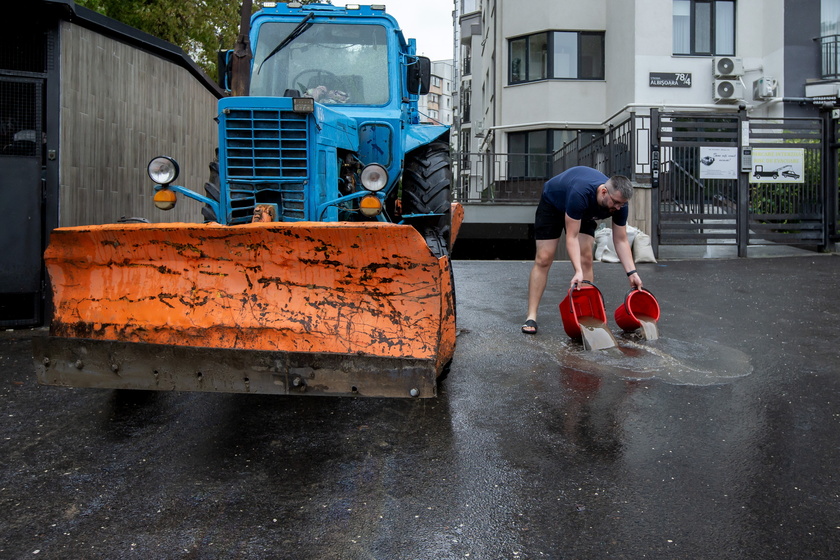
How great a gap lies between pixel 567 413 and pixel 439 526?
5.64 feet

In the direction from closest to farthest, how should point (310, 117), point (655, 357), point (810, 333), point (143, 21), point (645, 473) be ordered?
point (645, 473)
point (310, 117)
point (655, 357)
point (810, 333)
point (143, 21)

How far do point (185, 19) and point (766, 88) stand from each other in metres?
15.3

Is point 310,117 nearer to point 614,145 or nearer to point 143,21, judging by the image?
point 614,145

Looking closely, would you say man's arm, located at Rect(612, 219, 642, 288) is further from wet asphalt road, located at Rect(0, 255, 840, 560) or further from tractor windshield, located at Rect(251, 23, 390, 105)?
tractor windshield, located at Rect(251, 23, 390, 105)

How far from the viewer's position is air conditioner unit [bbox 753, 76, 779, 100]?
67.1 feet

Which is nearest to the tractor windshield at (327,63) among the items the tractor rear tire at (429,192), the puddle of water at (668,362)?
the tractor rear tire at (429,192)

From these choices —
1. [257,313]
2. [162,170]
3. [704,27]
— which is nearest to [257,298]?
[257,313]

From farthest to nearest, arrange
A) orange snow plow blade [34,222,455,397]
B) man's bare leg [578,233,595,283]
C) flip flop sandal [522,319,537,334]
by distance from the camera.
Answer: man's bare leg [578,233,595,283] → flip flop sandal [522,319,537,334] → orange snow plow blade [34,222,455,397]

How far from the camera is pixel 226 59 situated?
7070 mm

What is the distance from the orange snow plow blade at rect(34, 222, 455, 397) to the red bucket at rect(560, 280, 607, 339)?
2.39 m

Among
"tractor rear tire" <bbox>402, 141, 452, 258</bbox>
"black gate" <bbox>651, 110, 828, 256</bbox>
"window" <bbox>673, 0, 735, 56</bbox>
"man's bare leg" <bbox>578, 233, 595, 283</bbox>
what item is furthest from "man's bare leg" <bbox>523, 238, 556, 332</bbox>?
"window" <bbox>673, 0, 735, 56</bbox>

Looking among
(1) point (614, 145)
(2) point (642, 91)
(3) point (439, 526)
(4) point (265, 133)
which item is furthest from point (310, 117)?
(2) point (642, 91)

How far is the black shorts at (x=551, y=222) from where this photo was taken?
7152 mm

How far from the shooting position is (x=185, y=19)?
18.1 meters
